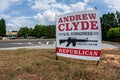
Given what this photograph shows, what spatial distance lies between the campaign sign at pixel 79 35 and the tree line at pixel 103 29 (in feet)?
175

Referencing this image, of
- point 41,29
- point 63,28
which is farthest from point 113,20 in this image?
point 63,28

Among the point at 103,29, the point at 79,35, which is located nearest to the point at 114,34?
the point at 103,29

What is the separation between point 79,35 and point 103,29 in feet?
246

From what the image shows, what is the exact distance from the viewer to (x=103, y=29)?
271ft

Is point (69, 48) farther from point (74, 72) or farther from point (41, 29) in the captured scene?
point (41, 29)

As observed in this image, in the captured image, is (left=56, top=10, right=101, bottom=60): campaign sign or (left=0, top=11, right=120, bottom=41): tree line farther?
(left=0, top=11, right=120, bottom=41): tree line

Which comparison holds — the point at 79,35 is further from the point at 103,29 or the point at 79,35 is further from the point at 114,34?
the point at 103,29

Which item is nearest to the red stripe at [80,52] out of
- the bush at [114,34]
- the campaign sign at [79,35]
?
the campaign sign at [79,35]

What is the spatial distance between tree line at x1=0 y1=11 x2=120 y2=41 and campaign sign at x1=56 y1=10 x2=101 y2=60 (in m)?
53.2

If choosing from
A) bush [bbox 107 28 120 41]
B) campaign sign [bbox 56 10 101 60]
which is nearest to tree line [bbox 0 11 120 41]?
bush [bbox 107 28 120 41]

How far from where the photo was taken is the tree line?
6503 cm

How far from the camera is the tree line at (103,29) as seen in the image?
6503cm

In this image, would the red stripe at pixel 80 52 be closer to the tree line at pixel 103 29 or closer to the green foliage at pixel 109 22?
the tree line at pixel 103 29

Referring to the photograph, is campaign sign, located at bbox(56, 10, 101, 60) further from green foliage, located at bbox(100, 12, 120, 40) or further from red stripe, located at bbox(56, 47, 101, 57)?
green foliage, located at bbox(100, 12, 120, 40)
